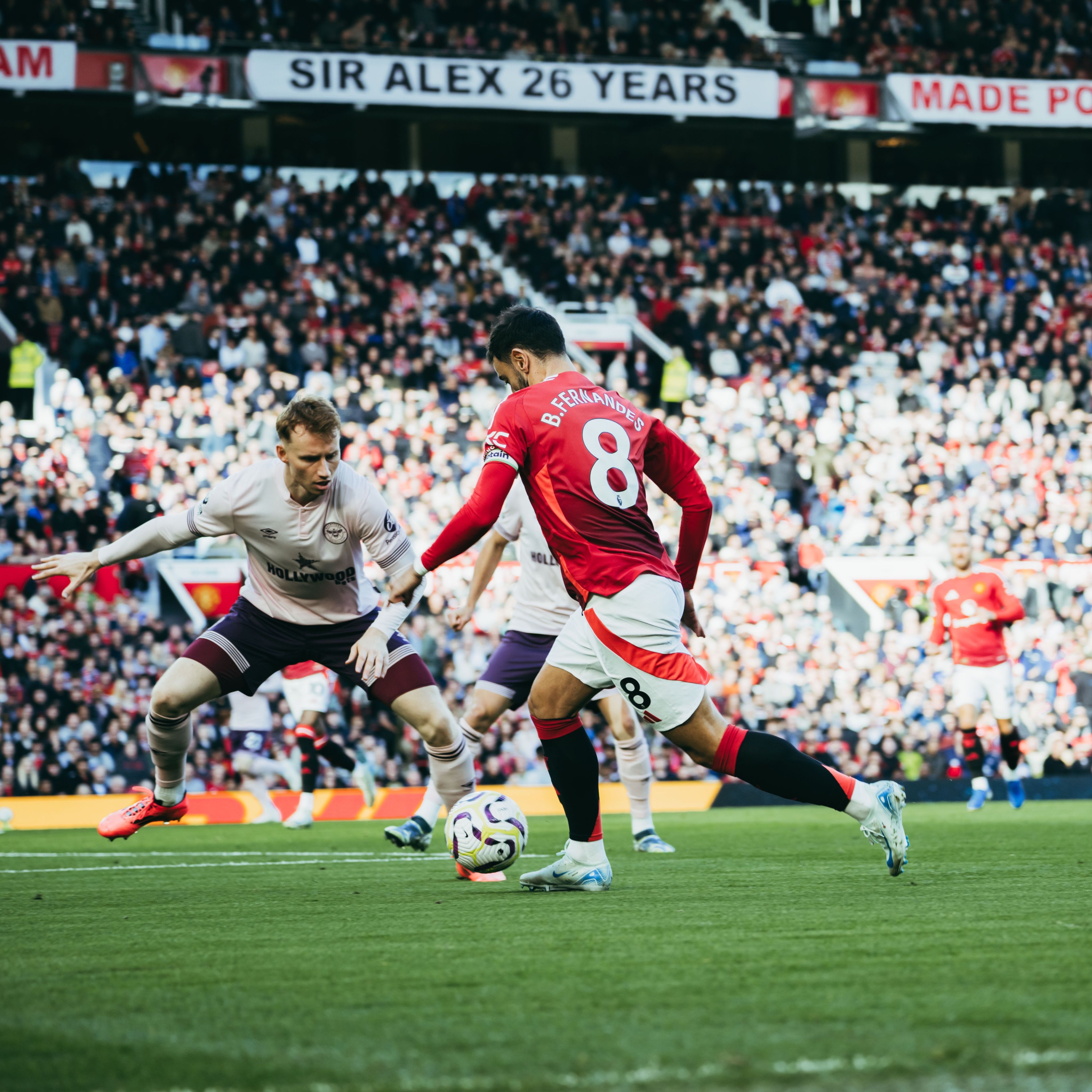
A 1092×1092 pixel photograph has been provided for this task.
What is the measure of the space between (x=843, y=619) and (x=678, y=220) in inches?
413

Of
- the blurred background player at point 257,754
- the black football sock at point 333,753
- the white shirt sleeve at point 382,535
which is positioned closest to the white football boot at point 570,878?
the white shirt sleeve at point 382,535

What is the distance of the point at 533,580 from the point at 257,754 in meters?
6.05

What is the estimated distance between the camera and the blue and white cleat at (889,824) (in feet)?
21.2

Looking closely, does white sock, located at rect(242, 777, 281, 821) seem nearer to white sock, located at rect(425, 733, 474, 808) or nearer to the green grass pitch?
the green grass pitch

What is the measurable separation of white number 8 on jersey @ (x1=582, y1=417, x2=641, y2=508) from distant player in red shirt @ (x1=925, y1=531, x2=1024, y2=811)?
8.75 m

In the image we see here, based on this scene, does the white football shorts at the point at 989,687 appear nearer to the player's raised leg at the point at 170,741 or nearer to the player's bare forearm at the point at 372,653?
the player's raised leg at the point at 170,741

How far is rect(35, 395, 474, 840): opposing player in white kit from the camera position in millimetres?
7637

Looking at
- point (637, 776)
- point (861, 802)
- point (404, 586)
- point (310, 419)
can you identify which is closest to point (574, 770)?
point (404, 586)

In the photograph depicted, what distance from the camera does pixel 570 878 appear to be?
6.98m

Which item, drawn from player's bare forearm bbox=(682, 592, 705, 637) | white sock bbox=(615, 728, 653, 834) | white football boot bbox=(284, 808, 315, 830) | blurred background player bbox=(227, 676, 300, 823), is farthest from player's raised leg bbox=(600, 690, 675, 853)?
blurred background player bbox=(227, 676, 300, 823)

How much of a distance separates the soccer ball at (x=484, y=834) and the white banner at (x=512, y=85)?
2149 centimetres

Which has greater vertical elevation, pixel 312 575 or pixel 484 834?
pixel 312 575

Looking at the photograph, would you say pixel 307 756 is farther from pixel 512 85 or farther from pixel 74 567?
pixel 512 85

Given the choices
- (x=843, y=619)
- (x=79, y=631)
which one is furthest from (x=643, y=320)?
(x=79, y=631)
